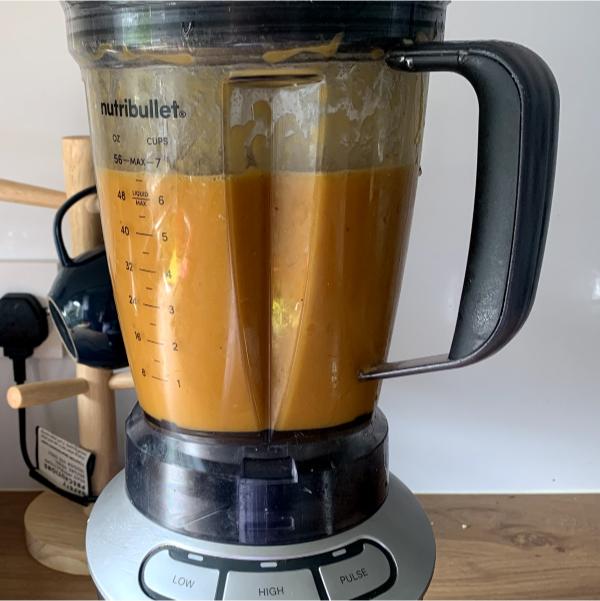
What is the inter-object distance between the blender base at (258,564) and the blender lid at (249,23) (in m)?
→ 0.31

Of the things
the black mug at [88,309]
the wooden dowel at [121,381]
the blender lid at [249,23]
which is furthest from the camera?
the wooden dowel at [121,381]

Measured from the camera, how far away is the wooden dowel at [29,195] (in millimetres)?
691

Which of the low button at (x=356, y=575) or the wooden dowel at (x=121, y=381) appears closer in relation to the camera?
the low button at (x=356, y=575)

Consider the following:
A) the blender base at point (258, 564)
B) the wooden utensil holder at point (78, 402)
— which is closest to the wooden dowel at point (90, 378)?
the wooden utensil holder at point (78, 402)

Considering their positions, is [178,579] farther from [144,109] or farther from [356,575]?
[144,109]

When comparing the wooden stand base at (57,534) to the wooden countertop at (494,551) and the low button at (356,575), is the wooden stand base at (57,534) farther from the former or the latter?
the low button at (356,575)

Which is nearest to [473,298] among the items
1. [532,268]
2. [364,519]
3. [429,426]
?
[532,268]

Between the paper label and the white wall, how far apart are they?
0.06 meters

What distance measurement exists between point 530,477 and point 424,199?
1.22 ft

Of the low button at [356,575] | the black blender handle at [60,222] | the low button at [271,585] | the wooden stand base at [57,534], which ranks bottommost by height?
the wooden stand base at [57,534]

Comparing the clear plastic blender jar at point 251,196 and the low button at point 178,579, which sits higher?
the clear plastic blender jar at point 251,196

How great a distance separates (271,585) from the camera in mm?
470

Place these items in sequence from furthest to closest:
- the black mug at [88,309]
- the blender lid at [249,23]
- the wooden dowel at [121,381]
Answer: the wooden dowel at [121,381], the black mug at [88,309], the blender lid at [249,23]

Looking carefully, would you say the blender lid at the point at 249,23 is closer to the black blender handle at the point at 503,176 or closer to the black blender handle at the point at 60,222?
the black blender handle at the point at 503,176
